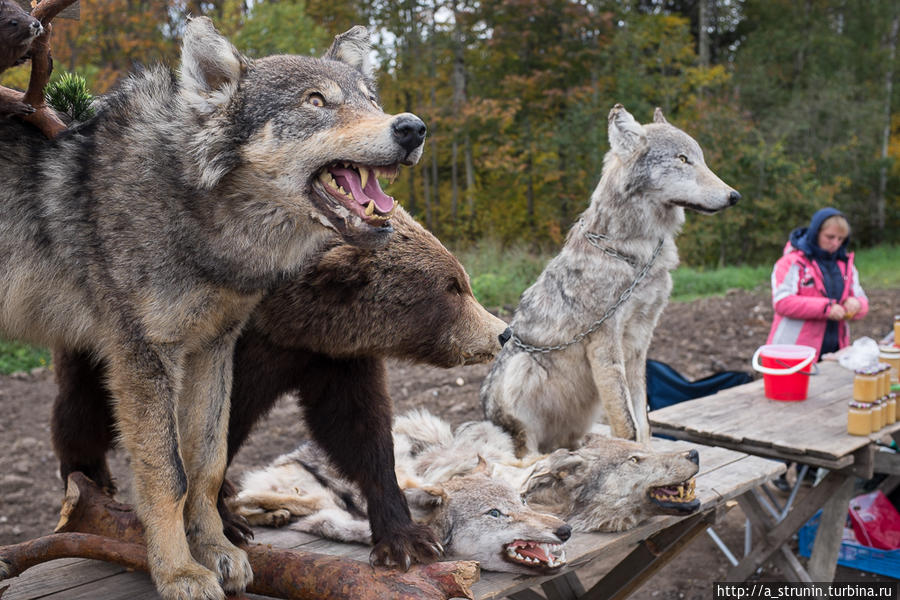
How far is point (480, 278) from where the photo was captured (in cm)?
1126

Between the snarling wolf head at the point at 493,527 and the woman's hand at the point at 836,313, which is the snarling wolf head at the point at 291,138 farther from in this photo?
the woman's hand at the point at 836,313

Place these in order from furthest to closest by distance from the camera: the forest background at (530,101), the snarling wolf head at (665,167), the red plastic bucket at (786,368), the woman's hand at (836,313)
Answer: the forest background at (530,101) < the woman's hand at (836,313) < the red plastic bucket at (786,368) < the snarling wolf head at (665,167)

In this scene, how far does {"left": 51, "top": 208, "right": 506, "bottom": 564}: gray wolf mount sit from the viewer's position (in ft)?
8.17

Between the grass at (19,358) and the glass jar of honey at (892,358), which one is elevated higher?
the glass jar of honey at (892,358)

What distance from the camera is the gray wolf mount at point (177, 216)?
2.02m

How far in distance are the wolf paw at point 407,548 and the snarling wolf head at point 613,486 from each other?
2.04ft

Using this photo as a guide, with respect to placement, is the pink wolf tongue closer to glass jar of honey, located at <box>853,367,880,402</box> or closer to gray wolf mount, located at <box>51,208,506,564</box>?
gray wolf mount, located at <box>51,208,506,564</box>

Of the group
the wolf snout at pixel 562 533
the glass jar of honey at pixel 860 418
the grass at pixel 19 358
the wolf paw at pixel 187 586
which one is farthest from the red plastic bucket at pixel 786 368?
the grass at pixel 19 358

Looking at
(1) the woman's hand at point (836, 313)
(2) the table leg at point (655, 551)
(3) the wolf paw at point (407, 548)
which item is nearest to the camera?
(3) the wolf paw at point (407, 548)

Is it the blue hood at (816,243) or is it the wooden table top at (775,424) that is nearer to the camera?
the wooden table top at (775,424)

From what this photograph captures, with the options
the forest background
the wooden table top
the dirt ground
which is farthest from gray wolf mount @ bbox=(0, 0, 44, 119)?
the forest background

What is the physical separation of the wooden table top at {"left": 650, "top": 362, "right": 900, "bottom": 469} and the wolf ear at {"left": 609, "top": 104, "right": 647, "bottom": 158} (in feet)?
5.45

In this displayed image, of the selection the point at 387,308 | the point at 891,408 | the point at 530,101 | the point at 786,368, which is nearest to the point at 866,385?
the point at 891,408

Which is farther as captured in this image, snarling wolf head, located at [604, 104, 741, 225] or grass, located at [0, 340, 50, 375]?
grass, located at [0, 340, 50, 375]
